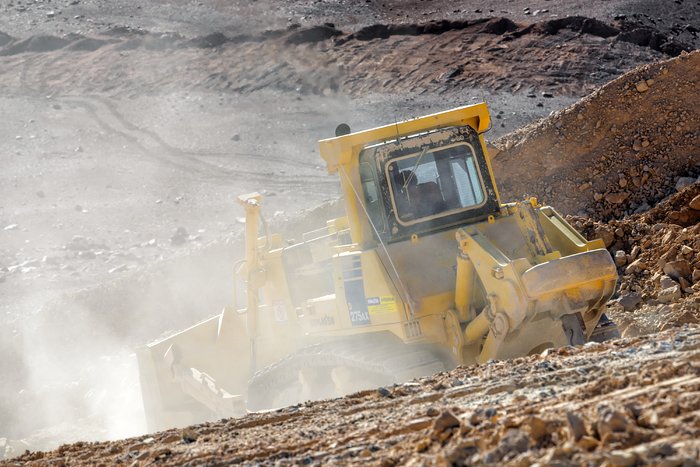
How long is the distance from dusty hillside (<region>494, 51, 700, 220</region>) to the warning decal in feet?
19.6

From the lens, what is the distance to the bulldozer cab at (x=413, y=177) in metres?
7.88

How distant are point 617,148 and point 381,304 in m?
7.16

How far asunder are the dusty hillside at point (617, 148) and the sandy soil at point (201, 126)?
0.03 m

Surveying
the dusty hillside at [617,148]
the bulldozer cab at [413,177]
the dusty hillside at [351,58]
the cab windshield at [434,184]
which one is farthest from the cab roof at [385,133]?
the dusty hillside at [351,58]

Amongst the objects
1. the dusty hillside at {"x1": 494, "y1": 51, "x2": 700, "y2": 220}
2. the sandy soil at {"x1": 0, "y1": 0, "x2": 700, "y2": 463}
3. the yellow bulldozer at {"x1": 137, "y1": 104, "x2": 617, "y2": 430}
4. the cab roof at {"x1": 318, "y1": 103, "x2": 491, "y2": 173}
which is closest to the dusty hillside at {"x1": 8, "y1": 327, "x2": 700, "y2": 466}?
the yellow bulldozer at {"x1": 137, "y1": 104, "x2": 617, "y2": 430}

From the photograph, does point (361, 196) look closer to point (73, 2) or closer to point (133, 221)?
point (133, 221)

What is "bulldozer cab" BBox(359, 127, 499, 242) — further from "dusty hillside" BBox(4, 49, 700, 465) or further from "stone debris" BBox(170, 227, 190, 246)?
"stone debris" BBox(170, 227, 190, 246)

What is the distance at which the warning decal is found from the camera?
7547 mm

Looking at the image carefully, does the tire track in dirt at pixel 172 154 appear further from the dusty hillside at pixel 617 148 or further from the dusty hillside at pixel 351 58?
the dusty hillside at pixel 617 148

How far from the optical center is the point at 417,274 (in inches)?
303

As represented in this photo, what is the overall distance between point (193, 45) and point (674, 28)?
15.9 m

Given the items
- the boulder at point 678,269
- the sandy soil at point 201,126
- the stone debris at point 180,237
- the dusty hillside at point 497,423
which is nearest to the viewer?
the dusty hillside at point 497,423

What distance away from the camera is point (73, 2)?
36.7m

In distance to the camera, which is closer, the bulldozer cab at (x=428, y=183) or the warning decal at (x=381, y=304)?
the warning decal at (x=381, y=304)
